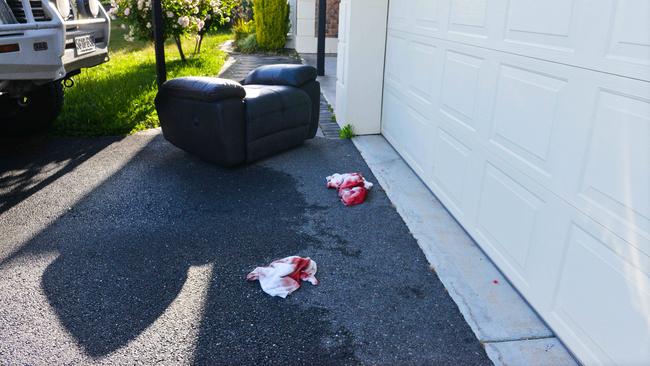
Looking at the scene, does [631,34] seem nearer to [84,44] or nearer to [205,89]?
[205,89]

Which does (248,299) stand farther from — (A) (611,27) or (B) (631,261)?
(A) (611,27)

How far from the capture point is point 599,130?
6.81ft

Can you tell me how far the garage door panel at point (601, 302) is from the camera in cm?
188

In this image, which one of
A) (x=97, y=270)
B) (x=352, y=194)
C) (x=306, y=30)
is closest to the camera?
(x=97, y=270)

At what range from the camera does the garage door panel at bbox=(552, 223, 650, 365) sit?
1.88 m

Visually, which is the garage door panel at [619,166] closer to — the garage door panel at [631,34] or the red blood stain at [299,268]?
the garage door panel at [631,34]

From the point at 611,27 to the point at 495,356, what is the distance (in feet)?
4.93

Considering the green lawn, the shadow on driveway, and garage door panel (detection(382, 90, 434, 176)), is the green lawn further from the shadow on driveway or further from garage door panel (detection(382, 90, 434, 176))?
garage door panel (detection(382, 90, 434, 176))

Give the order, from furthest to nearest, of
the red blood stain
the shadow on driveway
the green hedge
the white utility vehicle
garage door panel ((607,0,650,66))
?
the green hedge, the shadow on driveway, the white utility vehicle, the red blood stain, garage door panel ((607,0,650,66))

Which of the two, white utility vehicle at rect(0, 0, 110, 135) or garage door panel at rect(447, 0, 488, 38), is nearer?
garage door panel at rect(447, 0, 488, 38)

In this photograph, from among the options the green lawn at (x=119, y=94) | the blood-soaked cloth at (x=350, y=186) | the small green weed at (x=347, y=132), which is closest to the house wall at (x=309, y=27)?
the green lawn at (x=119, y=94)

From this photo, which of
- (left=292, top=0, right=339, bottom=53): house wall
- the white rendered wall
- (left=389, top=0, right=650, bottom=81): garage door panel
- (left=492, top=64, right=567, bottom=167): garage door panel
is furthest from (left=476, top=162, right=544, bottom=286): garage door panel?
(left=292, top=0, right=339, bottom=53): house wall

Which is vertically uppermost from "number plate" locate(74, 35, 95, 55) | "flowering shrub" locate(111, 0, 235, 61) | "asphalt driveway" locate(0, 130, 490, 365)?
"flowering shrub" locate(111, 0, 235, 61)

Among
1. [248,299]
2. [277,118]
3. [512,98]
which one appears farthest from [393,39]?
[248,299]
